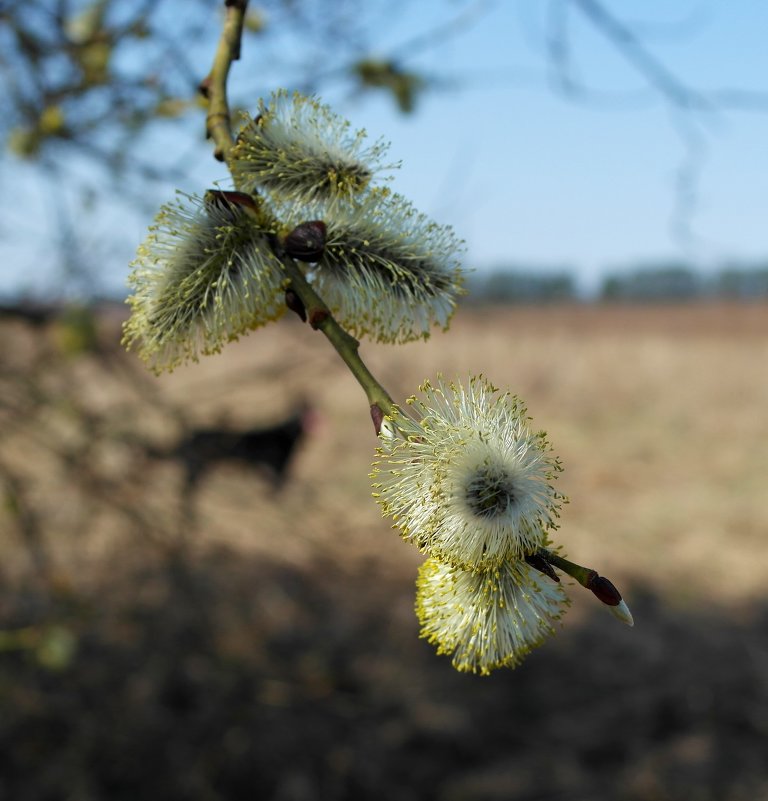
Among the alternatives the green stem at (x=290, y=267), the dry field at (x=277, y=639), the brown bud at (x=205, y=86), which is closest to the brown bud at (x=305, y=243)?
the green stem at (x=290, y=267)

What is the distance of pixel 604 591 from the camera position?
0.70 metres

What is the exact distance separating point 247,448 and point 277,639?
6.92 feet

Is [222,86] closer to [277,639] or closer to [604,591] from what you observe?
[604,591]

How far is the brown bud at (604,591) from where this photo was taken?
701 millimetres

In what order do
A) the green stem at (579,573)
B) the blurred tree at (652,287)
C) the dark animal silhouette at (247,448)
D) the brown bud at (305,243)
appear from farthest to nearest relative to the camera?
the blurred tree at (652,287) < the dark animal silhouette at (247,448) < the brown bud at (305,243) < the green stem at (579,573)

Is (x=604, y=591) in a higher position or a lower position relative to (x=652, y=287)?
lower

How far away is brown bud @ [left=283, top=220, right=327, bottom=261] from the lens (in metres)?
0.87

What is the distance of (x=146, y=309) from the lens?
3.09ft

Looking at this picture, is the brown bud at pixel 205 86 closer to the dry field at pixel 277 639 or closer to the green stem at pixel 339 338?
the green stem at pixel 339 338

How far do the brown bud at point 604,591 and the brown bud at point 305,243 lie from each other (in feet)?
1.31

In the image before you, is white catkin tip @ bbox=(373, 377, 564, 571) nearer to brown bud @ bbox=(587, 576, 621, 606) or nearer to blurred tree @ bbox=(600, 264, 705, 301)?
brown bud @ bbox=(587, 576, 621, 606)

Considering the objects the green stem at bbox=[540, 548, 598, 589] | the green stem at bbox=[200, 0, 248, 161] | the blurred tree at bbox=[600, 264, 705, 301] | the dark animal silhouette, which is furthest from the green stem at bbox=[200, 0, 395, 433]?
the blurred tree at bbox=[600, 264, 705, 301]

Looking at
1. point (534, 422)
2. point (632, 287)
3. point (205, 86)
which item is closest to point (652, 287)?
point (632, 287)

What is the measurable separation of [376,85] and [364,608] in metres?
3.92
